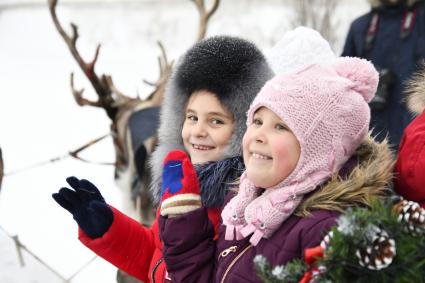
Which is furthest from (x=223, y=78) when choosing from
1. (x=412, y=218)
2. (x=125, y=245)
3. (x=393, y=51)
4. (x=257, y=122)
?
(x=393, y=51)

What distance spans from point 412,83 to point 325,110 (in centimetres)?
31

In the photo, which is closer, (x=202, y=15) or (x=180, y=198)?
(x=180, y=198)

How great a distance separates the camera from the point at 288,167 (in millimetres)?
1000

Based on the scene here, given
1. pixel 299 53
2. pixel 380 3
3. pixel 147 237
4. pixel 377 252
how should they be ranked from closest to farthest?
1. pixel 377 252
2. pixel 147 237
3. pixel 299 53
4. pixel 380 3

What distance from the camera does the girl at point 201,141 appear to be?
1301mm

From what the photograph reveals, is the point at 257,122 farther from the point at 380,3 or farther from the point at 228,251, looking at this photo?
the point at 380,3

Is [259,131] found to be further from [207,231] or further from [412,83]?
[412,83]

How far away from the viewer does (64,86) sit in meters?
8.10

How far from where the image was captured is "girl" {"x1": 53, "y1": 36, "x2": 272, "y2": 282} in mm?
1301

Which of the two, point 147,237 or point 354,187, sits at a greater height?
point 354,187

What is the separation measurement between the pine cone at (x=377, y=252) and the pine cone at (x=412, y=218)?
0.06 m

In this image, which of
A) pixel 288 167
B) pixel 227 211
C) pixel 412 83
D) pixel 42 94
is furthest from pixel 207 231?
pixel 42 94

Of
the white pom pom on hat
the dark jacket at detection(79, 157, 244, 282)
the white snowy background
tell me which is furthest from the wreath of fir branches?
the white snowy background

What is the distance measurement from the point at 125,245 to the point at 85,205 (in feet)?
0.58
